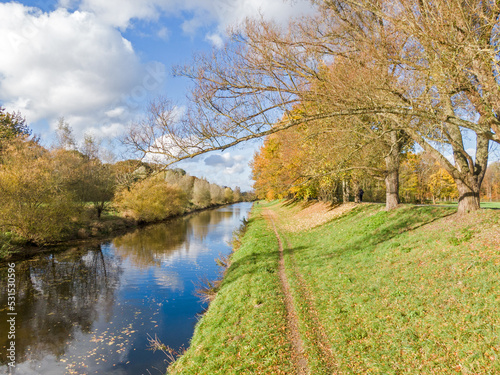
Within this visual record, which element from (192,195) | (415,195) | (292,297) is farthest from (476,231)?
(192,195)

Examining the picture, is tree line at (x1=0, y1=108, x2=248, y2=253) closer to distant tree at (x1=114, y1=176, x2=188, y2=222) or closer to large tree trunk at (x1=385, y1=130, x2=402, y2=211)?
distant tree at (x1=114, y1=176, x2=188, y2=222)

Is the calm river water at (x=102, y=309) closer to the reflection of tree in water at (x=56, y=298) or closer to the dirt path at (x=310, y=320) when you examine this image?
the reflection of tree in water at (x=56, y=298)

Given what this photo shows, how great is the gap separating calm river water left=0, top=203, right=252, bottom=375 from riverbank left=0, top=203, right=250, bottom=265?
134 cm

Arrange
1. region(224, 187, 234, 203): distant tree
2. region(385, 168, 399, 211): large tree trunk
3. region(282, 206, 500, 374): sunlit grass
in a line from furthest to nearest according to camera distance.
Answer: region(224, 187, 234, 203): distant tree, region(385, 168, 399, 211): large tree trunk, region(282, 206, 500, 374): sunlit grass

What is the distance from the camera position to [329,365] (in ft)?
17.3

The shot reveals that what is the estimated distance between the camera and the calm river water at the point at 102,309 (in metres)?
8.02

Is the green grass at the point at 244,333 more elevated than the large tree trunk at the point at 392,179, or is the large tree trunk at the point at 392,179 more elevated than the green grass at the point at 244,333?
the large tree trunk at the point at 392,179

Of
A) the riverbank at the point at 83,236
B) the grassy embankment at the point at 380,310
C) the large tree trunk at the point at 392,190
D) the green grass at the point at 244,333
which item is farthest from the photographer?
the riverbank at the point at 83,236

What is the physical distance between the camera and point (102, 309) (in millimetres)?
11219

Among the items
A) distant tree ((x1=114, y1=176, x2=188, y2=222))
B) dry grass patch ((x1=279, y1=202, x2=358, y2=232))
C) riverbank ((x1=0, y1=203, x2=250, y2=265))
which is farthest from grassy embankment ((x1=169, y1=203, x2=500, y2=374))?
distant tree ((x1=114, y1=176, x2=188, y2=222))

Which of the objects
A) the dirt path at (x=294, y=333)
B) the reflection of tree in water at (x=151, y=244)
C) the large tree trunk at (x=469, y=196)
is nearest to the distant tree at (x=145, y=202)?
the reflection of tree in water at (x=151, y=244)

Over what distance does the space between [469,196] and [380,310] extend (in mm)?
5863

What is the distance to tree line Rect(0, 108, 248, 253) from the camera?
690 inches

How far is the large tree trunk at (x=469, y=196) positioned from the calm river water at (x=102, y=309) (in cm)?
1018
